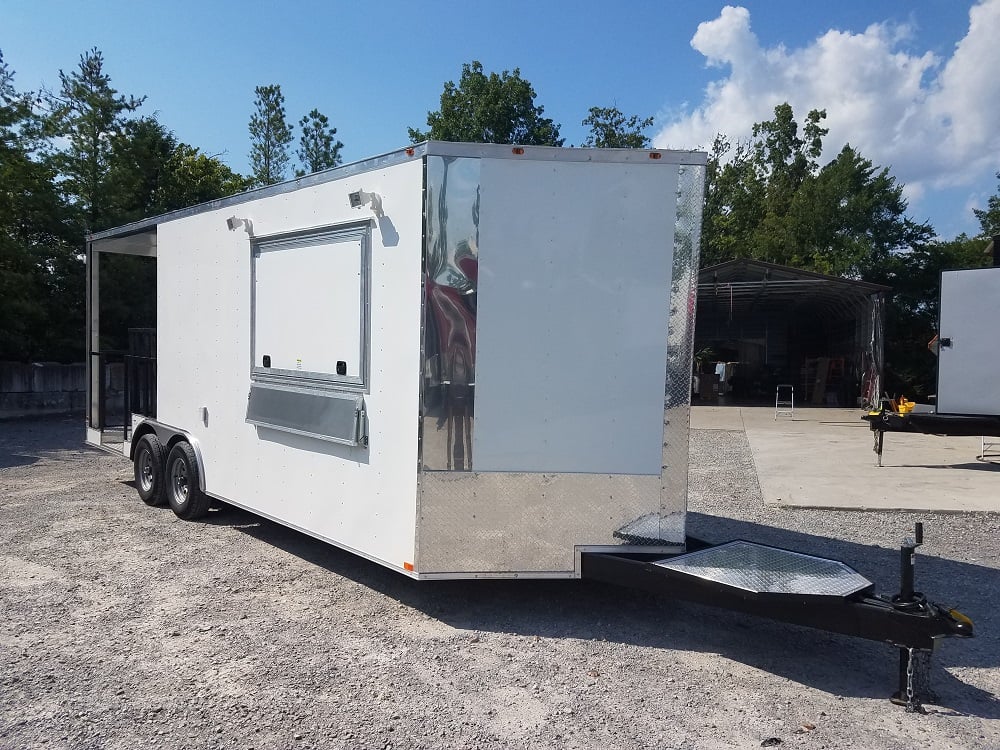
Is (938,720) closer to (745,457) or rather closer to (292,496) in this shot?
(292,496)

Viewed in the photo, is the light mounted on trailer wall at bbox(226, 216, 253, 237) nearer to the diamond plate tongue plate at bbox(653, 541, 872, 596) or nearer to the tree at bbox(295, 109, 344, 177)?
the diamond plate tongue plate at bbox(653, 541, 872, 596)

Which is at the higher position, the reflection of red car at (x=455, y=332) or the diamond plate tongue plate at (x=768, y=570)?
the reflection of red car at (x=455, y=332)

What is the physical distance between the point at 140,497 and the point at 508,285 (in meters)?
5.33

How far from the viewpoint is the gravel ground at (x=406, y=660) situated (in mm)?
3291

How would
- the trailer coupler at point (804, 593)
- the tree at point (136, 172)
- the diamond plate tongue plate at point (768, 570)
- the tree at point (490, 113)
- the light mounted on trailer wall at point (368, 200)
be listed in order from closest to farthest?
the trailer coupler at point (804, 593), the diamond plate tongue plate at point (768, 570), the light mounted on trailer wall at point (368, 200), the tree at point (136, 172), the tree at point (490, 113)

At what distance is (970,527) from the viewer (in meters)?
7.29

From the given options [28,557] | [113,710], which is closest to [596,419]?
[113,710]

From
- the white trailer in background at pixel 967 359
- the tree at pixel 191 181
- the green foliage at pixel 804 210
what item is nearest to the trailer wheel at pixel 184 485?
the white trailer in background at pixel 967 359

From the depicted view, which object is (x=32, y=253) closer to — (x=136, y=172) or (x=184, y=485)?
(x=136, y=172)

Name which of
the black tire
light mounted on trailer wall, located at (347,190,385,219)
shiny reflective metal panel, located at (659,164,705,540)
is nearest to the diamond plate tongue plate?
shiny reflective metal panel, located at (659,164,705,540)

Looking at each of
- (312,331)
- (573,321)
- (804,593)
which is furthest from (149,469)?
(804,593)

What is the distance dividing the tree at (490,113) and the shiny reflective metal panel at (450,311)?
3811 cm

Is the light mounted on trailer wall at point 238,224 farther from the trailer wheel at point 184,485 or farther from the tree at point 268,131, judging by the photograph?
the tree at point 268,131

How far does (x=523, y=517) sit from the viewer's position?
4324mm
